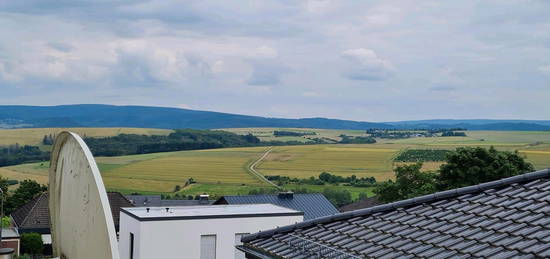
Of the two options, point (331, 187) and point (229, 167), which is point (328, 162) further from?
point (331, 187)

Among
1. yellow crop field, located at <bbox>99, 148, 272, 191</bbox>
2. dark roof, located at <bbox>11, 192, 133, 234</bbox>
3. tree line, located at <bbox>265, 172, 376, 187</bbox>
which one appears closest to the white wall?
dark roof, located at <bbox>11, 192, 133, 234</bbox>

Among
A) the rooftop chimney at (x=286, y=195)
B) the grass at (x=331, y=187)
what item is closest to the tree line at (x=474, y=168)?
the rooftop chimney at (x=286, y=195)

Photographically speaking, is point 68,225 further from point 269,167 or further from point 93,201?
point 269,167

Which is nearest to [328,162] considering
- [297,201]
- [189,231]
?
[297,201]

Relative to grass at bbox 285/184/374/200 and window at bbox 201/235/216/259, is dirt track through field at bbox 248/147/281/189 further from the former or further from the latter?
window at bbox 201/235/216/259

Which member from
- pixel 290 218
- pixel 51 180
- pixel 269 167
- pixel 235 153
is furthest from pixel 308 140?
pixel 51 180

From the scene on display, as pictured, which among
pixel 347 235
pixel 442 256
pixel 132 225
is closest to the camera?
pixel 442 256
